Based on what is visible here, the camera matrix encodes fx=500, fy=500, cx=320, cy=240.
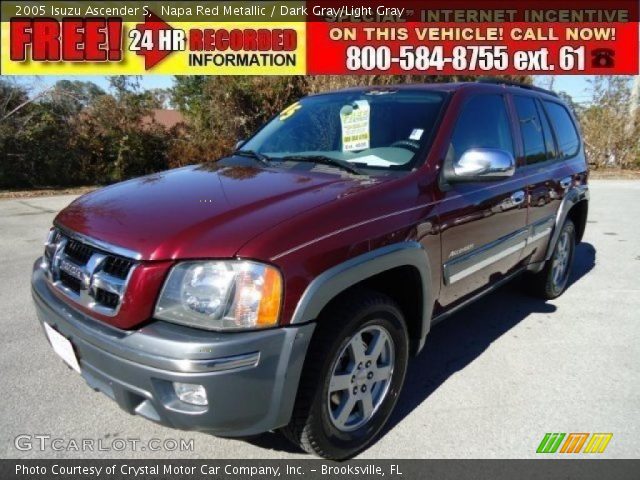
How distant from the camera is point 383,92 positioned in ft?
11.5

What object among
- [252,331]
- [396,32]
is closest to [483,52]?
[396,32]

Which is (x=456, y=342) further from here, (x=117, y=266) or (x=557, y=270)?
(x=117, y=266)

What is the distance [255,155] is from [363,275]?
5.04 ft

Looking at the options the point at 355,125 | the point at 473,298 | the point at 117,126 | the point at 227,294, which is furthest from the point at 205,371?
the point at 117,126

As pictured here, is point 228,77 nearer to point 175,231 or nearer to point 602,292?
point 602,292

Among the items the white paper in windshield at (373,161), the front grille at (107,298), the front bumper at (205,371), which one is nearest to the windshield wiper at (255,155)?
the white paper in windshield at (373,161)

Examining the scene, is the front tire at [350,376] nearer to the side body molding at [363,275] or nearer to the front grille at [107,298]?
the side body molding at [363,275]

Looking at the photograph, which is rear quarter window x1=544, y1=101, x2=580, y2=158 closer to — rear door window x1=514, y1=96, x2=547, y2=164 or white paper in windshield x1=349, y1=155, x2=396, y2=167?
rear door window x1=514, y1=96, x2=547, y2=164

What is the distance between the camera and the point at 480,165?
2.77 meters

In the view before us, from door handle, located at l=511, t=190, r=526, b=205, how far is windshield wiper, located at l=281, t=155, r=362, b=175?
1327 millimetres

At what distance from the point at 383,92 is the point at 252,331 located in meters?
2.21

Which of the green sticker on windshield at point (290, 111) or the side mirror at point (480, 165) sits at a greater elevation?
the green sticker on windshield at point (290, 111)

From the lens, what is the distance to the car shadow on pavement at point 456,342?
9.46 feet
